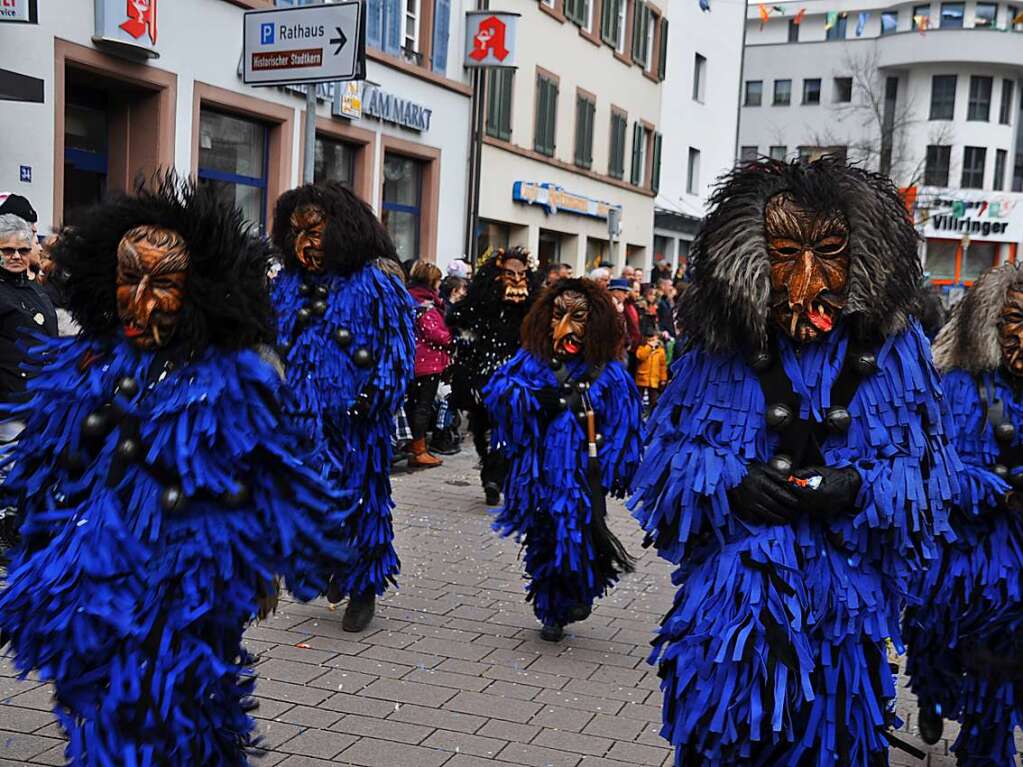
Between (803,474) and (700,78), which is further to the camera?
(700,78)

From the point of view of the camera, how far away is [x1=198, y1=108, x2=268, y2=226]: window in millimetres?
13344

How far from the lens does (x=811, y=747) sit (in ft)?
10.7

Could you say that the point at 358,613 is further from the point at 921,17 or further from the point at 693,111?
the point at 921,17

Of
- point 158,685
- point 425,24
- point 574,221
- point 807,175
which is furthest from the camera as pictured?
point 574,221

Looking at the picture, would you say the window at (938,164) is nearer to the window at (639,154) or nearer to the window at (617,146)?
the window at (639,154)

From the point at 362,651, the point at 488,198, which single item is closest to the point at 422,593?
the point at 362,651

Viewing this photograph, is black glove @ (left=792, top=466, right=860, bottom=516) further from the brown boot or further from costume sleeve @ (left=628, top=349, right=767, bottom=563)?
the brown boot

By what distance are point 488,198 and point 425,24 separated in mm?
3822

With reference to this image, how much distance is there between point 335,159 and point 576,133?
30.3 ft

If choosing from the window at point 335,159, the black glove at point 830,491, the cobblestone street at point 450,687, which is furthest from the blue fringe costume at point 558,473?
the window at point 335,159

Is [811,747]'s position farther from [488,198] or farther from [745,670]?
[488,198]

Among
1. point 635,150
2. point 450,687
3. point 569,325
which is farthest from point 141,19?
point 635,150

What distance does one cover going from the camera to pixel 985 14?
52906 millimetres

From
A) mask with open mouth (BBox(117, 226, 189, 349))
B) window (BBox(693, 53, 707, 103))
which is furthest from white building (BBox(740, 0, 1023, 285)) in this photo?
mask with open mouth (BBox(117, 226, 189, 349))
